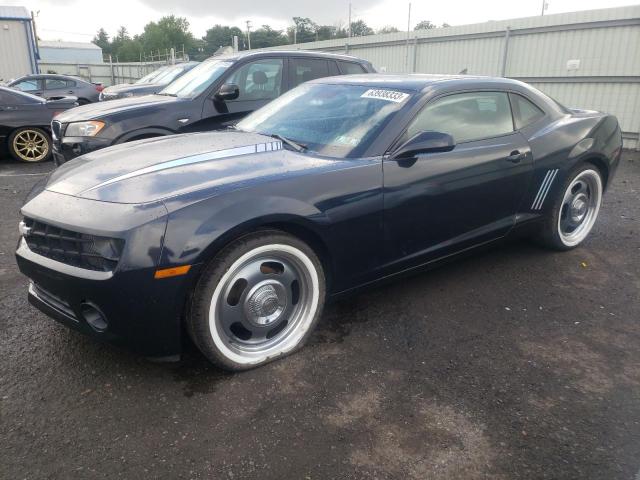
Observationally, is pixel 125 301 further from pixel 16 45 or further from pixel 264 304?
pixel 16 45

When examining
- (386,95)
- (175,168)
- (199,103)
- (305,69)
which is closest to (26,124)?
(199,103)

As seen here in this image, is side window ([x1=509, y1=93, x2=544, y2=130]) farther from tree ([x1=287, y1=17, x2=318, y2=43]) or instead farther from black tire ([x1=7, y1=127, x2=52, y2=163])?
tree ([x1=287, y1=17, x2=318, y2=43])

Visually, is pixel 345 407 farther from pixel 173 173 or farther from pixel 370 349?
pixel 173 173

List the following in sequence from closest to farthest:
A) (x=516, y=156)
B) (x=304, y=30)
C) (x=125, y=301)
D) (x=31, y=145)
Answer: (x=125, y=301) → (x=516, y=156) → (x=31, y=145) → (x=304, y=30)

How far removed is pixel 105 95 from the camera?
34.9ft

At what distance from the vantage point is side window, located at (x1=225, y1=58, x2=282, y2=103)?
6.13 metres

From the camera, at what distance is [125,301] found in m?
2.20

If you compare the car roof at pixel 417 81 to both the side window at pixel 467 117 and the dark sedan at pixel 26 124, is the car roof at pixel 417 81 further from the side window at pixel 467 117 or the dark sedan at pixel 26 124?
the dark sedan at pixel 26 124

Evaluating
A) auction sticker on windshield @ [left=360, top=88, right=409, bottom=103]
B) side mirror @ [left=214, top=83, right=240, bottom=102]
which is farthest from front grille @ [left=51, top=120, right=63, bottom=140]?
auction sticker on windshield @ [left=360, top=88, right=409, bottom=103]

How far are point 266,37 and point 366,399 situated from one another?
3053 inches

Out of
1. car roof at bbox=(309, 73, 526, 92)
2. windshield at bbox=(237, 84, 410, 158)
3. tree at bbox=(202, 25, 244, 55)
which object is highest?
tree at bbox=(202, 25, 244, 55)

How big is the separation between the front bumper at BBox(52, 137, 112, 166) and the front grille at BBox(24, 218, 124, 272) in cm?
324

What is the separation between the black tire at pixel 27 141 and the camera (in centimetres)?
835

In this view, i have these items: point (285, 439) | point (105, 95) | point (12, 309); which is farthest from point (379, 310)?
point (105, 95)
